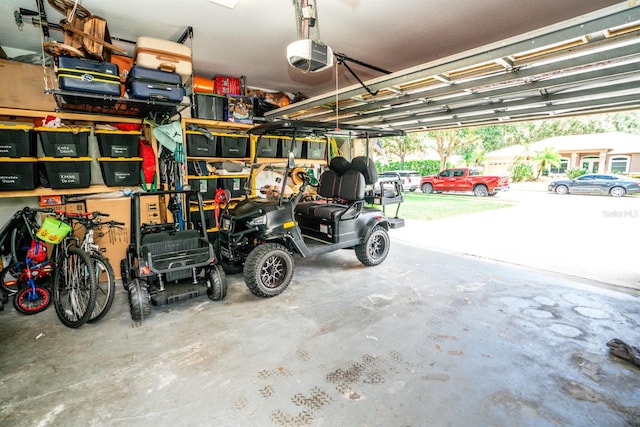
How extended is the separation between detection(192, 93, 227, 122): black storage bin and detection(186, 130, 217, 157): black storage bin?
286 millimetres

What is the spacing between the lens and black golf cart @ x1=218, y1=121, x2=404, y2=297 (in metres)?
3.42

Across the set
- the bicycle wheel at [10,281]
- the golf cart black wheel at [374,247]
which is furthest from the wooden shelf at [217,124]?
the golf cart black wheel at [374,247]

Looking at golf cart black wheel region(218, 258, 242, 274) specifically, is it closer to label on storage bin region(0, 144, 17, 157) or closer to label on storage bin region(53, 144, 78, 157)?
label on storage bin region(53, 144, 78, 157)

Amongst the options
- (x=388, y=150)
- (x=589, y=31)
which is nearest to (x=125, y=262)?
(x=589, y=31)

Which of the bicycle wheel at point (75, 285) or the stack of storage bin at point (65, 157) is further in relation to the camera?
the stack of storage bin at point (65, 157)

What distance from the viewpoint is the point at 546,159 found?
18094mm

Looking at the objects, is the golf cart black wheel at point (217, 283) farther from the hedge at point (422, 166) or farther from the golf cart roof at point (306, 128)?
the hedge at point (422, 166)

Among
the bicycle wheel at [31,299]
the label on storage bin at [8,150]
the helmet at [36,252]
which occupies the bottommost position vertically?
the bicycle wheel at [31,299]

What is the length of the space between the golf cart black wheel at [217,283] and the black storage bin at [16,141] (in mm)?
2627

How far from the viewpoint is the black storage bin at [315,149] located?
19.8 feet

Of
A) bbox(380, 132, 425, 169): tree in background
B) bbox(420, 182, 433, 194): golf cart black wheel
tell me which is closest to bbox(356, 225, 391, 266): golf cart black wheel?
bbox(420, 182, 433, 194): golf cart black wheel

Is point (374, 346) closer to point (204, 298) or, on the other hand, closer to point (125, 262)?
point (204, 298)

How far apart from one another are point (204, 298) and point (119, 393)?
1.48m

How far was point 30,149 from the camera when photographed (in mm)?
3521
